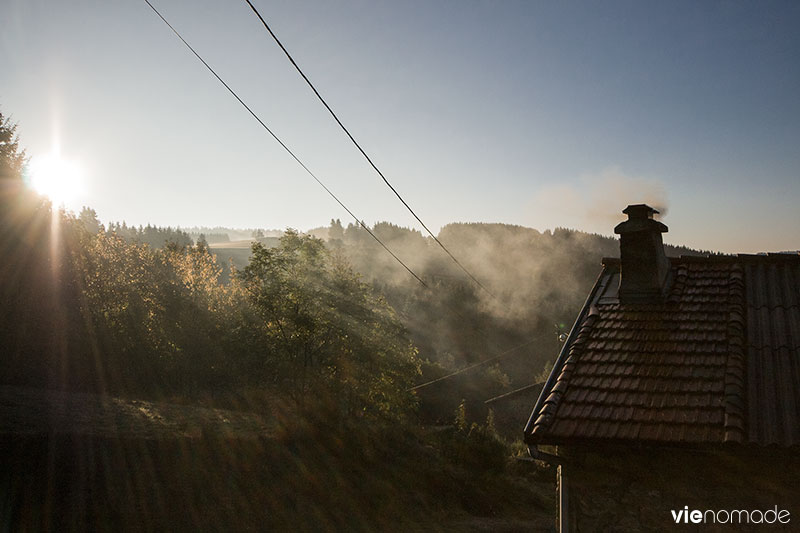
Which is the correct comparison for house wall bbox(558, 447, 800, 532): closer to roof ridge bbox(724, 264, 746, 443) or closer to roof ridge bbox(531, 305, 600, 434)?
roof ridge bbox(724, 264, 746, 443)

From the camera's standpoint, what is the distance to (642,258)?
720 centimetres

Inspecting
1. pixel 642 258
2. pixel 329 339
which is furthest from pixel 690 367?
pixel 329 339

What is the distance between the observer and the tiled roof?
4.87 meters

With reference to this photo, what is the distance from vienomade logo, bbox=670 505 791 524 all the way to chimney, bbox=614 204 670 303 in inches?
120

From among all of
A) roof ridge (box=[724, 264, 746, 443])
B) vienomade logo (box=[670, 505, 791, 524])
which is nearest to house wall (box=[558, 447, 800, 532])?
vienomade logo (box=[670, 505, 791, 524])

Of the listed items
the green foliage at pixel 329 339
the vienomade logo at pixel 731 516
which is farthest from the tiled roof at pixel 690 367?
the green foliage at pixel 329 339

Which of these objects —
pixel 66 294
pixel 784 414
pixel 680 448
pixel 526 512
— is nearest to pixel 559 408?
pixel 680 448

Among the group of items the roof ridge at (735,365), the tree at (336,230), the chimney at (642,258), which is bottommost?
the roof ridge at (735,365)

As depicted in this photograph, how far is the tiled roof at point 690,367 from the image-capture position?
487 centimetres

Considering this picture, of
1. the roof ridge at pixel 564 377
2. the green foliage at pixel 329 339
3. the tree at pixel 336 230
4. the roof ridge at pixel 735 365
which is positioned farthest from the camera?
the tree at pixel 336 230

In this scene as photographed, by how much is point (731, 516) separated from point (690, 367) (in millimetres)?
1631

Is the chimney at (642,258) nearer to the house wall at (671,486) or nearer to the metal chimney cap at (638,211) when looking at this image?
the metal chimney cap at (638,211)

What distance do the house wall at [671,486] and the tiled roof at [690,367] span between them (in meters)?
0.29

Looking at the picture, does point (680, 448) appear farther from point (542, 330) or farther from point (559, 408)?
point (542, 330)
